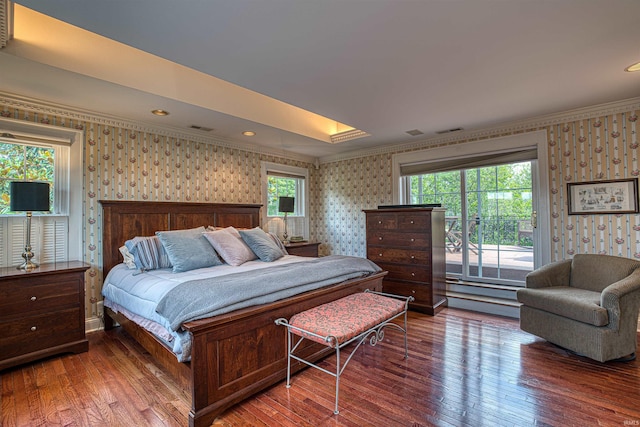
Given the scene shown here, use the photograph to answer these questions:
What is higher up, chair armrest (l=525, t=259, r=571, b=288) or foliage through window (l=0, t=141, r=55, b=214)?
foliage through window (l=0, t=141, r=55, b=214)

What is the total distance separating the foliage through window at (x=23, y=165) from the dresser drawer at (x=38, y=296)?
2.79 feet

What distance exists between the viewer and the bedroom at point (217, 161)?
306cm

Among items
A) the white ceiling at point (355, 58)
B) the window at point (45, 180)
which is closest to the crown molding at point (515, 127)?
the white ceiling at point (355, 58)

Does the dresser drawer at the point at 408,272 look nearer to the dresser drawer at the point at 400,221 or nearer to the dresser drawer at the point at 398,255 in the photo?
the dresser drawer at the point at 398,255

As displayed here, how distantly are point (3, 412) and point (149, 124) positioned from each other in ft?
9.24

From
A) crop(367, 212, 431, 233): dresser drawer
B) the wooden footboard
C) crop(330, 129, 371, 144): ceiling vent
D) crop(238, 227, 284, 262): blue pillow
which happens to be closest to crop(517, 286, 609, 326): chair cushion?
crop(367, 212, 431, 233): dresser drawer

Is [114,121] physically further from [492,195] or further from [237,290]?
[492,195]

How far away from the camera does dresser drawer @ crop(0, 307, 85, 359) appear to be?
7.70 ft

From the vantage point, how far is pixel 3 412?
1854mm

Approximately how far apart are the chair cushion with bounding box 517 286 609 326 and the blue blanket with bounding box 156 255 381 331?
72.1 inches

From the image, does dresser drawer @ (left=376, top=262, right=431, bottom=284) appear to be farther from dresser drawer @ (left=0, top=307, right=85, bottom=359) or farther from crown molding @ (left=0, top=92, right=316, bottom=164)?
dresser drawer @ (left=0, top=307, right=85, bottom=359)

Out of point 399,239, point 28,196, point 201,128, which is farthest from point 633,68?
point 28,196

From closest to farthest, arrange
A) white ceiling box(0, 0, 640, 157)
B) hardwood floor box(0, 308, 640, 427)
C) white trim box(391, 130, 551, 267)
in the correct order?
white ceiling box(0, 0, 640, 157)
hardwood floor box(0, 308, 640, 427)
white trim box(391, 130, 551, 267)

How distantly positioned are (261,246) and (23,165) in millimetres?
2367
